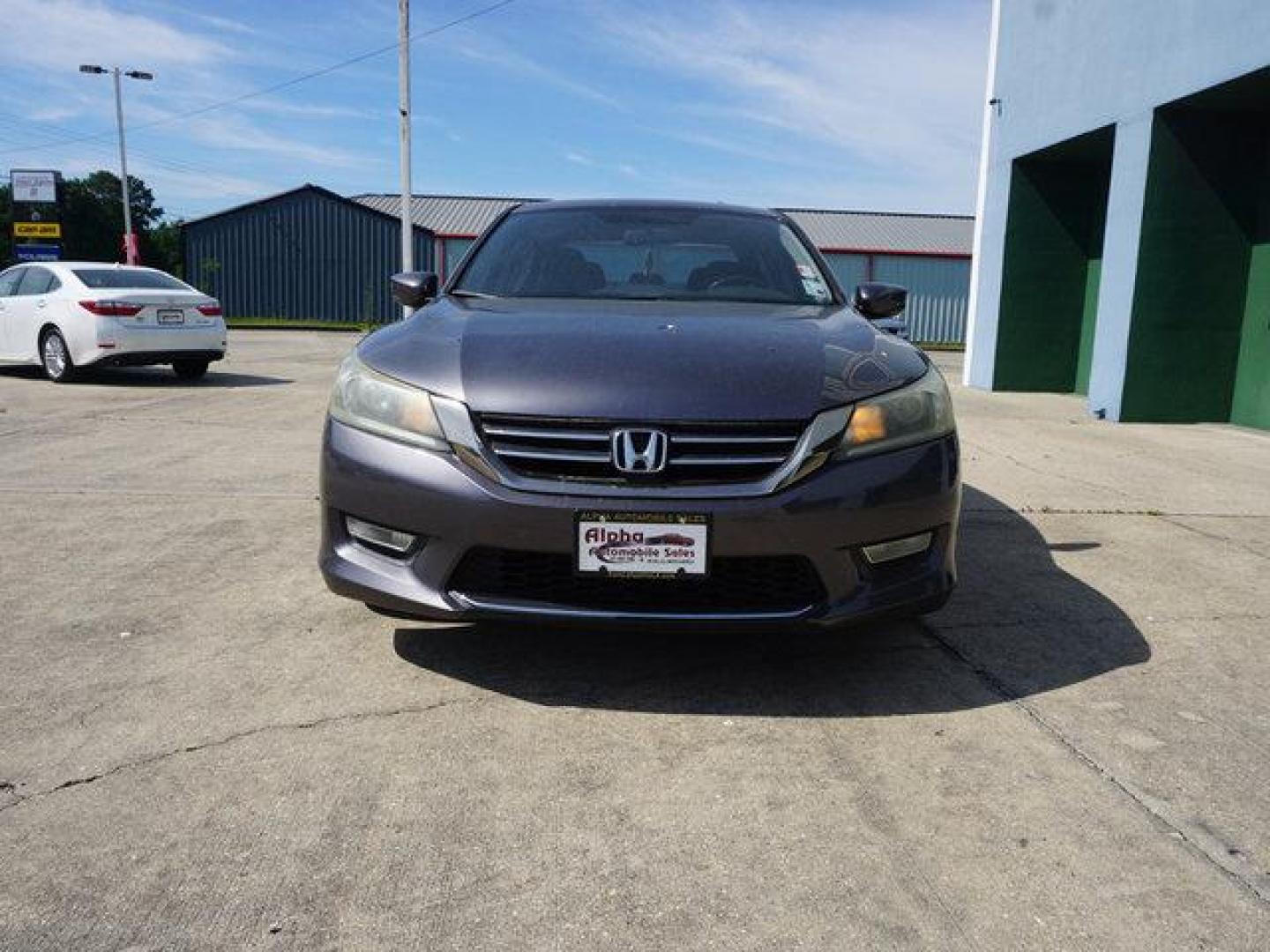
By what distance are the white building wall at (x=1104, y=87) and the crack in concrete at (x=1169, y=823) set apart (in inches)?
293

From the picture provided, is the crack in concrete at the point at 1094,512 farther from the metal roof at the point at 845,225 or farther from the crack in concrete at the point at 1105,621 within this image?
the metal roof at the point at 845,225

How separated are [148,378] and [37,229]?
2055cm

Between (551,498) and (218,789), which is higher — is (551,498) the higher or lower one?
the higher one

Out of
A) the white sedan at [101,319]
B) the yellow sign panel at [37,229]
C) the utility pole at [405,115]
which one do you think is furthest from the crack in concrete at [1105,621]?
the yellow sign panel at [37,229]

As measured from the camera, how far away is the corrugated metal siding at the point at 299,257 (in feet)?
115

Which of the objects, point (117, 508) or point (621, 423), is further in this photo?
point (117, 508)

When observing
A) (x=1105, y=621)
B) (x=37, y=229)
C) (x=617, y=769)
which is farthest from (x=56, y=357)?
(x=37, y=229)

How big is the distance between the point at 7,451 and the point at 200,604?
4.01 meters

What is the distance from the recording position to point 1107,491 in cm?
638

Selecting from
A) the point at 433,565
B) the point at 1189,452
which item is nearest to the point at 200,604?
the point at 433,565

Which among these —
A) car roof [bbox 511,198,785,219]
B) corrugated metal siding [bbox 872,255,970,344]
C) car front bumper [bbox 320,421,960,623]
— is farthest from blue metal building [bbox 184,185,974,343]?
car front bumper [bbox 320,421,960,623]

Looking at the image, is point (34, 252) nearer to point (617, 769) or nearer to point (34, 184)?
point (34, 184)

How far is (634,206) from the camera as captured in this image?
4555mm

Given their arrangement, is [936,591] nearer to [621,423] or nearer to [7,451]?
[621,423]
